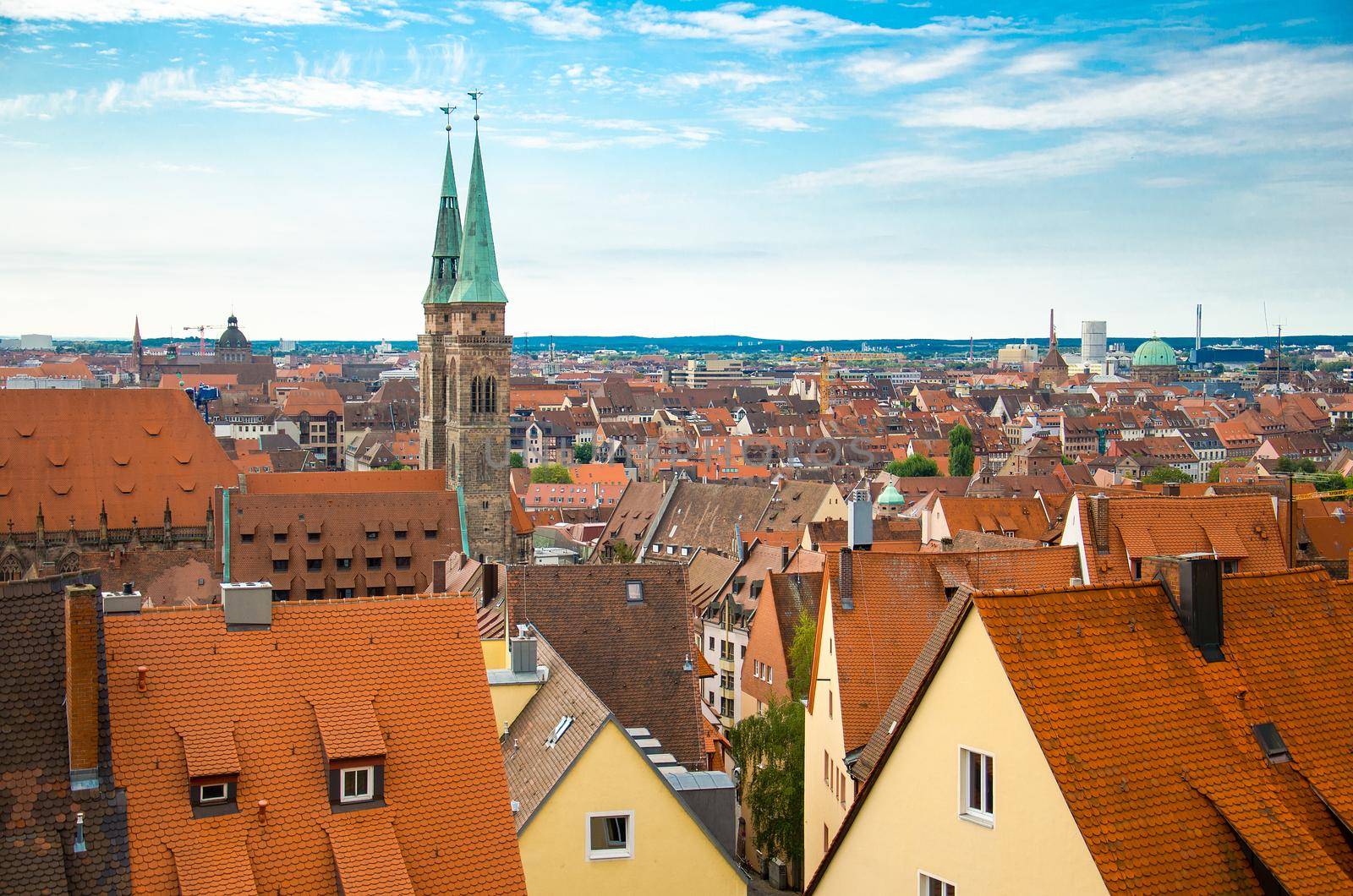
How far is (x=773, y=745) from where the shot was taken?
35.2m

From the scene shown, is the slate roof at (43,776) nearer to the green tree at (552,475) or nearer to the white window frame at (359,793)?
the white window frame at (359,793)

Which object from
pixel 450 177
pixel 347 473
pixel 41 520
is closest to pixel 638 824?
pixel 41 520

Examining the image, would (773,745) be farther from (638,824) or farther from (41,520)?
(41,520)

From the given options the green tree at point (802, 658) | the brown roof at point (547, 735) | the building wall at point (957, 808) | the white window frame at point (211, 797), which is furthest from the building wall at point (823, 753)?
the white window frame at point (211, 797)

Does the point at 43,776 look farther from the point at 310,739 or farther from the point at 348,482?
the point at 348,482

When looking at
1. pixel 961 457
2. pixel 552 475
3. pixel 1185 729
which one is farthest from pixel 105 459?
pixel 961 457

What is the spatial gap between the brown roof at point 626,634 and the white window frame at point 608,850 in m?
10.4

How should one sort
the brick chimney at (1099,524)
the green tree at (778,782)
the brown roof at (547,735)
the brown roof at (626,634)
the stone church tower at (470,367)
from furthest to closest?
the stone church tower at (470,367) → the brick chimney at (1099,524) → the green tree at (778,782) → the brown roof at (626,634) → the brown roof at (547,735)

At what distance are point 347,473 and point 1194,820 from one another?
77.6m

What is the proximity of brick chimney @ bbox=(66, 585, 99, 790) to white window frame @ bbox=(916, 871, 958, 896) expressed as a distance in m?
9.49

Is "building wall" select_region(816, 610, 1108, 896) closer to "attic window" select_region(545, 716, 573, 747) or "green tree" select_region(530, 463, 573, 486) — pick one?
"attic window" select_region(545, 716, 573, 747)

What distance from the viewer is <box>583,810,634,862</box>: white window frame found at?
2236 centimetres

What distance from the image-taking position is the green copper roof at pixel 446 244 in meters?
107

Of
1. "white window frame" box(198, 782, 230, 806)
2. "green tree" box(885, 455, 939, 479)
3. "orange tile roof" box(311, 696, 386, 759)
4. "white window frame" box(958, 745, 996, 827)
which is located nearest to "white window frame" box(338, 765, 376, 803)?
"orange tile roof" box(311, 696, 386, 759)
